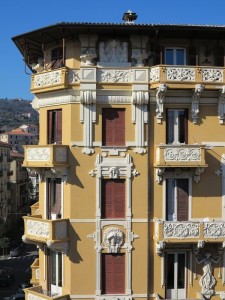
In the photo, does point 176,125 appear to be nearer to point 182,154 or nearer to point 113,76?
point 182,154

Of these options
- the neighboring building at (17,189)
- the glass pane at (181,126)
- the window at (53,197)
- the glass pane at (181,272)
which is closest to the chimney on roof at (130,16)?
the glass pane at (181,126)

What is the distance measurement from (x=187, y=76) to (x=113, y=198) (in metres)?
7.03

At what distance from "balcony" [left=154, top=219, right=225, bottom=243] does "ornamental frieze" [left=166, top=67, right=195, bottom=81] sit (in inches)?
273

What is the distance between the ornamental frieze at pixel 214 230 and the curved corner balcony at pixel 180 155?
9.68 feet

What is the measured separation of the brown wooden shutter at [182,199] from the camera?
2206cm

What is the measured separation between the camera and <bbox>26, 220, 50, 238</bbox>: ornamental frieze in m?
21.2

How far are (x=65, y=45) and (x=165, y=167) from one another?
26.4ft

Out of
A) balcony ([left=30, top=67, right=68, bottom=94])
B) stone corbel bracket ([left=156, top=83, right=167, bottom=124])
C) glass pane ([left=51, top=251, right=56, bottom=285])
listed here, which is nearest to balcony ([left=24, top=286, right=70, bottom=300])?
glass pane ([left=51, top=251, right=56, bottom=285])

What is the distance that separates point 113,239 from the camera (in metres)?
21.4

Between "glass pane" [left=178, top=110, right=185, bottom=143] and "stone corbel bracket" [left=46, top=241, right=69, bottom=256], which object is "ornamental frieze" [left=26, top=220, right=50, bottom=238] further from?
"glass pane" [left=178, top=110, right=185, bottom=143]

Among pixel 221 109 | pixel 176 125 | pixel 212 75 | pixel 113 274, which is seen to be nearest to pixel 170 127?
pixel 176 125

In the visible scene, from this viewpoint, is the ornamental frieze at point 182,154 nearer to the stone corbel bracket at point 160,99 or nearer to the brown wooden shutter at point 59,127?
the stone corbel bracket at point 160,99

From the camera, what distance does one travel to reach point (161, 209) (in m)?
21.9

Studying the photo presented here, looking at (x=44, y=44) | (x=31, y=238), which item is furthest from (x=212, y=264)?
(x=44, y=44)
